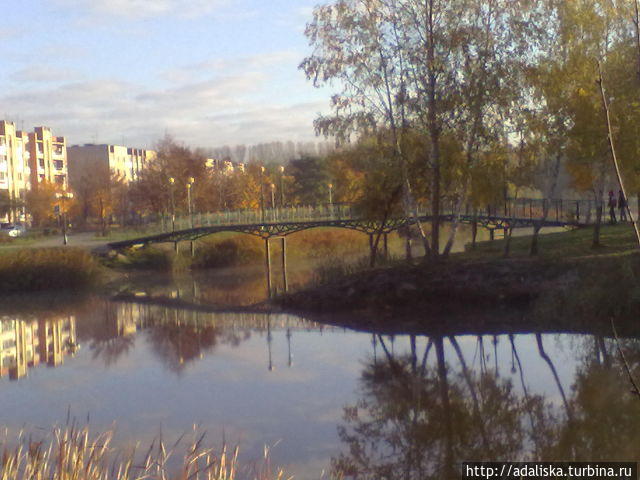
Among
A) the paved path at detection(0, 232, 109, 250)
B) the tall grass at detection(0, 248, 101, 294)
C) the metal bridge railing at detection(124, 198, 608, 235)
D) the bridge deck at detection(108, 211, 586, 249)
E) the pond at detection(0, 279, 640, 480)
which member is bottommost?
the pond at detection(0, 279, 640, 480)

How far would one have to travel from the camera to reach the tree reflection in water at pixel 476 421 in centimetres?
958

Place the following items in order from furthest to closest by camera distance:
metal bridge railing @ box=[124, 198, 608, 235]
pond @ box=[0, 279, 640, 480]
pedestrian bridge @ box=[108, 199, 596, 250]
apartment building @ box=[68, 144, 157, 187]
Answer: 1. apartment building @ box=[68, 144, 157, 187]
2. metal bridge railing @ box=[124, 198, 608, 235]
3. pedestrian bridge @ box=[108, 199, 596, 250]
4. pond @ box=[0, 279, 640, 480]

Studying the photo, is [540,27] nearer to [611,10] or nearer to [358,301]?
[611,10]

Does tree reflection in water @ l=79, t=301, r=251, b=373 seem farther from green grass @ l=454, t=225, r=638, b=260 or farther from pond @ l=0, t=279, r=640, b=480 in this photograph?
green grass @ l=454, t=225, r=638, b=260

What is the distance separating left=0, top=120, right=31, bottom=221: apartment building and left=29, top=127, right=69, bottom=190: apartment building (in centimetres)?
93

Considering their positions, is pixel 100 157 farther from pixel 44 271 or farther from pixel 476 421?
pixel 476 421

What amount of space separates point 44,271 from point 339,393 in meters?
24.0

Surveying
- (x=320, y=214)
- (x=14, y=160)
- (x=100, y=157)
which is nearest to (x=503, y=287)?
(x=320, y=214)

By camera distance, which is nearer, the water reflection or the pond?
the pond

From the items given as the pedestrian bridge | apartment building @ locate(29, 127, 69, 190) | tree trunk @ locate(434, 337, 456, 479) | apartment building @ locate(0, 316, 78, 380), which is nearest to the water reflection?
apartment building @ locate(0, 316, 78, 380)

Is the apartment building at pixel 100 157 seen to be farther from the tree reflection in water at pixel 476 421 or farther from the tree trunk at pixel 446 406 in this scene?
the tree reflection in water at pixel 476 421

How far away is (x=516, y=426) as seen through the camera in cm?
1087

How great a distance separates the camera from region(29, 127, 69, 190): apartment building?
9050 cm

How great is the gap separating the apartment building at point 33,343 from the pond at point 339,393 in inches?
3.0
